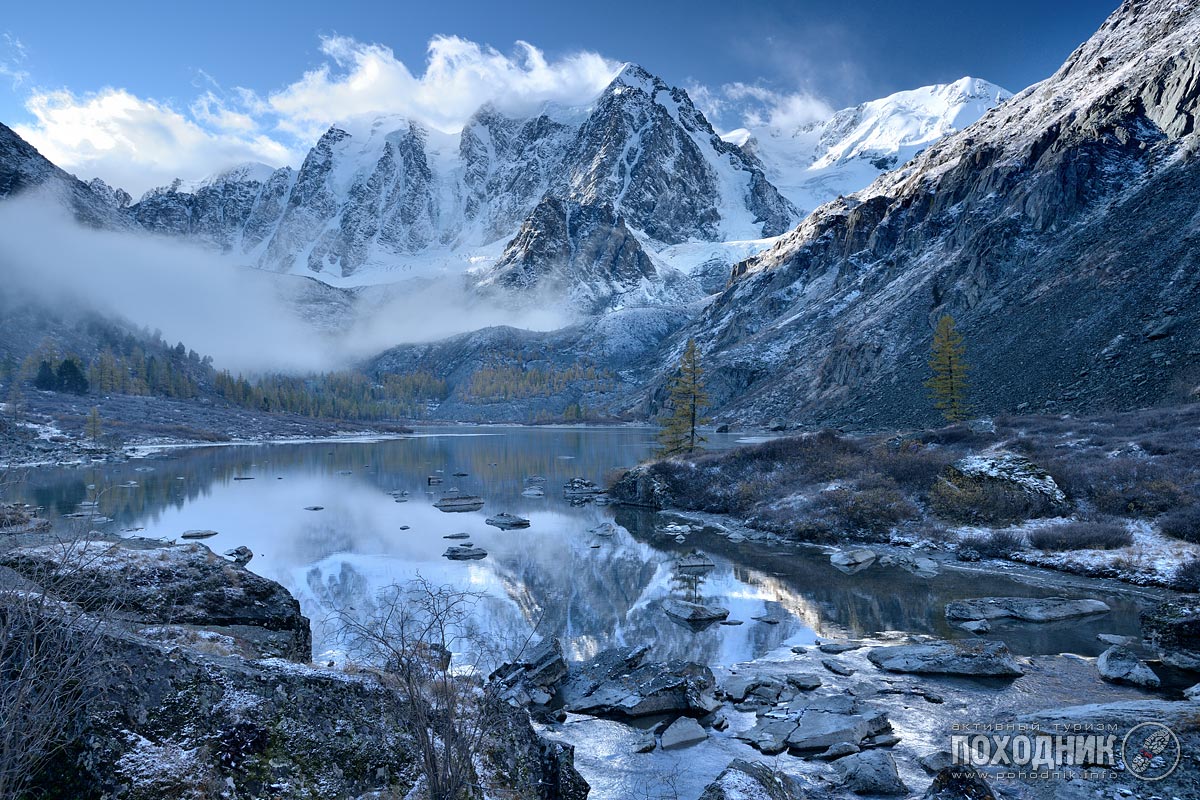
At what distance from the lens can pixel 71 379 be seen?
343ft

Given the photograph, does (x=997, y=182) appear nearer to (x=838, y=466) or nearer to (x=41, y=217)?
(x=838, y=466)

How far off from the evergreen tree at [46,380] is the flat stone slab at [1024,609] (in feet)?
436

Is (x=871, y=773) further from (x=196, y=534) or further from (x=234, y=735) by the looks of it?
(x=196, y=534)

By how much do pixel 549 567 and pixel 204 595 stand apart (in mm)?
14570

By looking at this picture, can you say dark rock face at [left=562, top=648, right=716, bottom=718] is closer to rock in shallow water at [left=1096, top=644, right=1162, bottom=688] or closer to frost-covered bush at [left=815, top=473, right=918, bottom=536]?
rock in shallow water at [left=1096, top=644, right=1162, bottom=688]

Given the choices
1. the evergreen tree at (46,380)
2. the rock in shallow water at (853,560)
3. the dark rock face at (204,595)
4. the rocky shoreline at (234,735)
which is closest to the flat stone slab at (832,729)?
the rocky shoreline at (234,735)

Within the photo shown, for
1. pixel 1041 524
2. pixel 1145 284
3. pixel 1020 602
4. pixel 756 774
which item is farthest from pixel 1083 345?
pixel 756 774

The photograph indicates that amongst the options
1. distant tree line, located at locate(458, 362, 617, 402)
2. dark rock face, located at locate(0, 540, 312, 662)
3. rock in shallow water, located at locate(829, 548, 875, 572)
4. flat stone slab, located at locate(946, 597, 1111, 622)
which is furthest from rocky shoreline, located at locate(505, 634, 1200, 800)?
distant tree line, located at locate(458, 362, 617, 402)

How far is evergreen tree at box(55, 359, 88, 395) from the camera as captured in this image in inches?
4082

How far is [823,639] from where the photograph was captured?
16359 mm

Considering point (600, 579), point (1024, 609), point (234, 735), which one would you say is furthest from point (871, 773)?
point (600, 579)

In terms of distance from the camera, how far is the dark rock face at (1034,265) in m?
49.5

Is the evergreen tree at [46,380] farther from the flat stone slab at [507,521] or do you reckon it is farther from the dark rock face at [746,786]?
the dark rock face at [746,786]

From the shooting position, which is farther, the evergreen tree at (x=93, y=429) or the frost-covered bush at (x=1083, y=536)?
the evergreen tree at (x=93, y=429)
